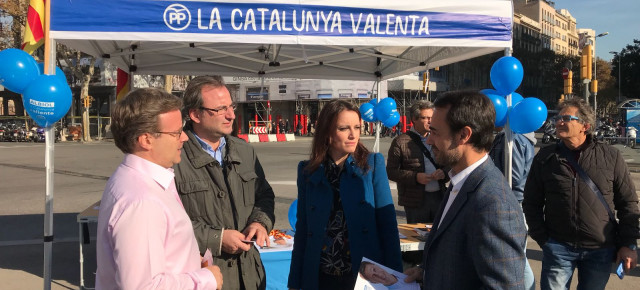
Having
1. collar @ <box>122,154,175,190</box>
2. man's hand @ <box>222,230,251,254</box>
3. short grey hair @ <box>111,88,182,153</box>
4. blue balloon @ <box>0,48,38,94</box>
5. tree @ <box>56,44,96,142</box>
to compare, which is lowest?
man's hand @ <box>222,230,251,254</box>

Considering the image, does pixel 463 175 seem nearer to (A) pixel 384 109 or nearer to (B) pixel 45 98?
(B) pixel 45 98

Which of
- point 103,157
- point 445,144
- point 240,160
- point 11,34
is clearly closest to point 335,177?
point 240,160

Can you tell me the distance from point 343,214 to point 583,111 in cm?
170

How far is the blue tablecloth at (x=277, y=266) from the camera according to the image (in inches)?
173

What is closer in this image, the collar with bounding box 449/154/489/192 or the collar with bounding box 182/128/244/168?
the collar with bounding box 449/154/489/192

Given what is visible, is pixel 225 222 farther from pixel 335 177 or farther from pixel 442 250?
pixel 442 250

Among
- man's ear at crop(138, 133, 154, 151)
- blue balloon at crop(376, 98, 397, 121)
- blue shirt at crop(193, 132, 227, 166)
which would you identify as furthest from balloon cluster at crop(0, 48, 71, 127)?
blue balloon at crop(376, 98, 397, 121)

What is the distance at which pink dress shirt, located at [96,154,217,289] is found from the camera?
1.57 meters

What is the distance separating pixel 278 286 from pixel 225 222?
2091mm

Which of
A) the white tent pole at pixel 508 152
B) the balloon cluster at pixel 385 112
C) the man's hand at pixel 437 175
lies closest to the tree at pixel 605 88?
the balloon cluster at pixel 385 112

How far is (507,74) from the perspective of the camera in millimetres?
4336

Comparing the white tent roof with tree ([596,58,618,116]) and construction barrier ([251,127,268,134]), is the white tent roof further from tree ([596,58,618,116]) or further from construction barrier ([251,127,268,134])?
tree ([596,58,618,116])

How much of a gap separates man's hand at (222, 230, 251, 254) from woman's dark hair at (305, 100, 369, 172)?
0.56 m

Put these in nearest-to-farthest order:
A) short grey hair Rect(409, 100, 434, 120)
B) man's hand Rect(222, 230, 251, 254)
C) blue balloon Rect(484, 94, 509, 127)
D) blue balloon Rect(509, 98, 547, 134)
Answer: man's hand Rect(222, 230, 251, 254) < blue balloon Rect(509, 98, 547, 134) < blue balloon Rect(484, 94, 509, 127) < short grey hair Rect(409, 100, 434, 120)
